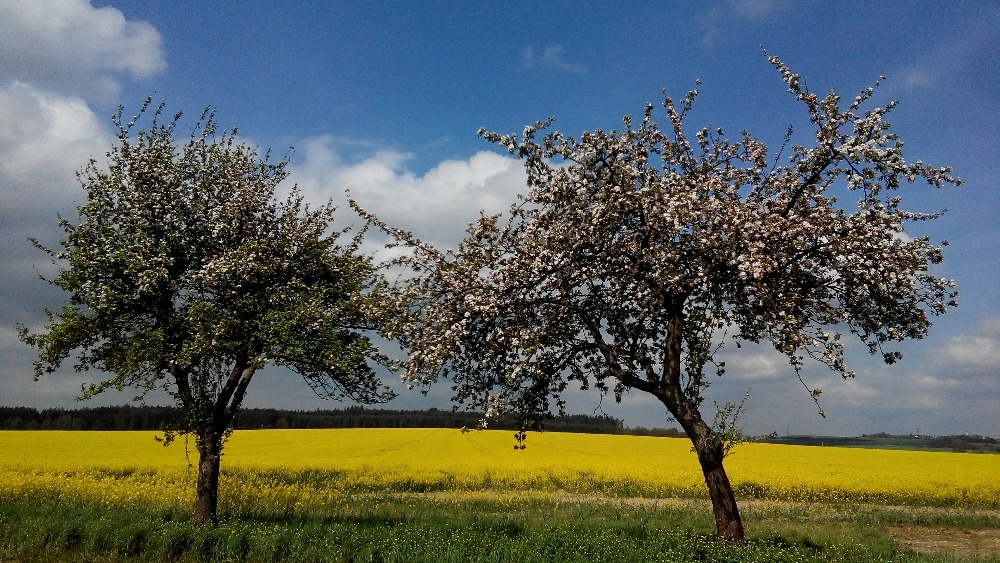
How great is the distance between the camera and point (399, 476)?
36281mm

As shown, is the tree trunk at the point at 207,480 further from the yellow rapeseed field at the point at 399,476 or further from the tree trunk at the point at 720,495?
the tree trunk at the point at 720,495

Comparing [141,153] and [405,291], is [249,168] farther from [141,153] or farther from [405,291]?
[405,291]

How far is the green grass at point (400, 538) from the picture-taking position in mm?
14453

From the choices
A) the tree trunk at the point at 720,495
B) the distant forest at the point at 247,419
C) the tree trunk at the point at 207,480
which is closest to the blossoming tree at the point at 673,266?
the tree trunk at the point at 720,495

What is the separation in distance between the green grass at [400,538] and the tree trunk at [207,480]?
717mm

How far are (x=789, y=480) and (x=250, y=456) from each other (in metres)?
34.6

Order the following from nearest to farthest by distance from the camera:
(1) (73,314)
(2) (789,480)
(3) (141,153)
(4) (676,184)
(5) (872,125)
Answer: (5) (872,125) < (4) (676,184) < (1) (73,314) < (3) (141,153) < (2) (789,480)

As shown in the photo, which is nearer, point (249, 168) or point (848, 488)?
point (249, 168)

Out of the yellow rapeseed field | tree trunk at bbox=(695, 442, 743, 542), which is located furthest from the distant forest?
tree trunk at bbox=(695, 442, 743, 542)

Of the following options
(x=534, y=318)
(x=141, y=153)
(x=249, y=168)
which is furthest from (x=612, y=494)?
(x=141, y=153)

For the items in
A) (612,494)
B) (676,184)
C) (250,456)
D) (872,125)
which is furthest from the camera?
(250,456)

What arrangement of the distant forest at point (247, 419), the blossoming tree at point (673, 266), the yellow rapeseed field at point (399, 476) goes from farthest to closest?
the distant forest at point (247, 419) < the yellow rapeseed field at point (399, 476) < the blossoming tree at point (673, 266)

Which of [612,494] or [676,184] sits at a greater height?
[676,184]

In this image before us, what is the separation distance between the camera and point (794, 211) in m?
14.7
